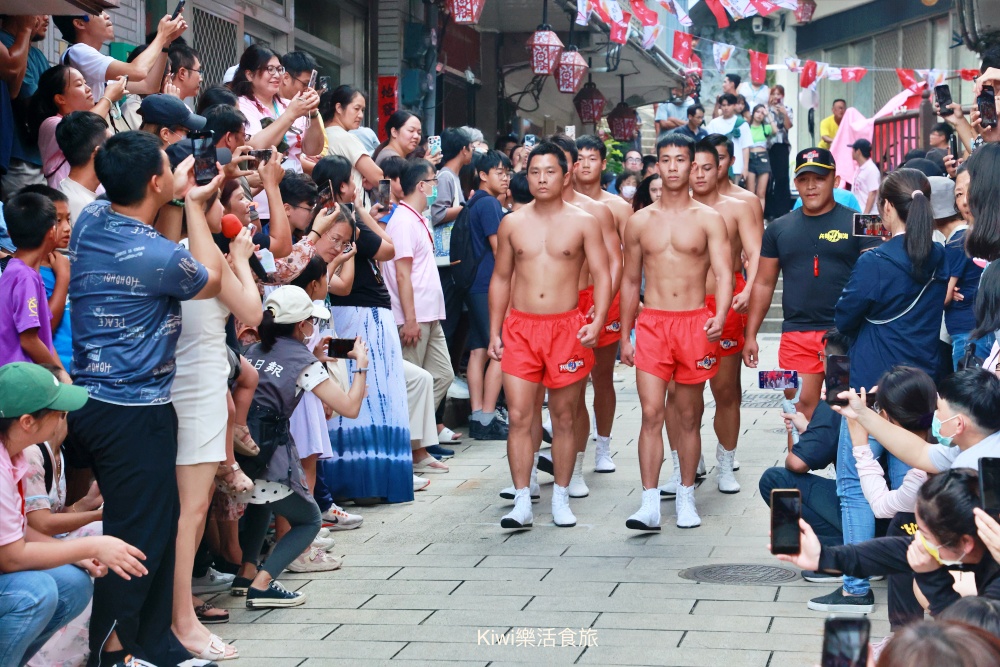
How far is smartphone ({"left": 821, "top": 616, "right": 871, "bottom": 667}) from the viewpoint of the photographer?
7.80ft

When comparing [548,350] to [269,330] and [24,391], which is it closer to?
[269,330]

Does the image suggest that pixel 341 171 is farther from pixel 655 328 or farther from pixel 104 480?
pixel 104 480

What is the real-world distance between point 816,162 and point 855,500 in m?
2.74

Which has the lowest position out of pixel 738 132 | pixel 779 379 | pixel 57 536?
pixel 57 536

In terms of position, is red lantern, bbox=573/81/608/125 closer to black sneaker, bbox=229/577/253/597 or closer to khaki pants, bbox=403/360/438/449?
khaki pants, bbox=403/360/438/449

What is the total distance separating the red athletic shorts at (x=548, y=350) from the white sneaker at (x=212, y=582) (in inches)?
82.4

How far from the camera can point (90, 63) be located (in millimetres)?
6805

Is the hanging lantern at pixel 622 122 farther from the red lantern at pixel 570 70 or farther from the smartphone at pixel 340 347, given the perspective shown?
the smartphone at pixel 340 347

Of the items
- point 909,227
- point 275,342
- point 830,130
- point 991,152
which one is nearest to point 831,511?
point 909,227

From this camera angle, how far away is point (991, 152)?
17.3ft

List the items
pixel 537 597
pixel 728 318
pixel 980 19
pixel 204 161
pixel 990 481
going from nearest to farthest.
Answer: pixel 990 481 < pixel 204 161 < pixel 537 597 < pixel 728 318 < pixel 980 19

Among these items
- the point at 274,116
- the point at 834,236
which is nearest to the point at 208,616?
the point at 274,116

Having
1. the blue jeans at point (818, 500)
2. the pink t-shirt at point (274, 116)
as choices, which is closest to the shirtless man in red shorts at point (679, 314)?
the blue jeans at point (818, 500)

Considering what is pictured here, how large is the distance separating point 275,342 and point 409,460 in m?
2.15
